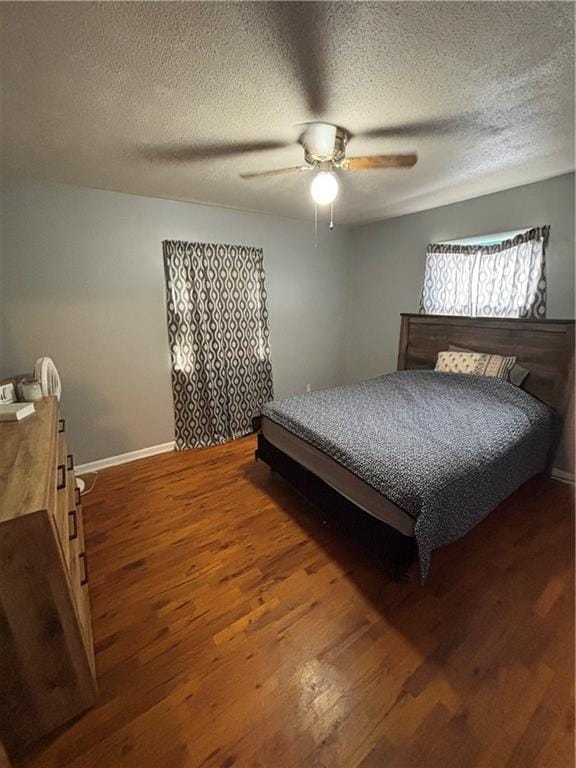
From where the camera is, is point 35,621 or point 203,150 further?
point 203,150

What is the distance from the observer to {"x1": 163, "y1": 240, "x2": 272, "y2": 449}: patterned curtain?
9.77 feet

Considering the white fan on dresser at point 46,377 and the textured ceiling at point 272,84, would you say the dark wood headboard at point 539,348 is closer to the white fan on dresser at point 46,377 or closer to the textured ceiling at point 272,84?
the textured ceiling at point 272,84

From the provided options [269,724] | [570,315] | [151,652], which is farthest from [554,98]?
[151,652]

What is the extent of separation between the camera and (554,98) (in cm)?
137

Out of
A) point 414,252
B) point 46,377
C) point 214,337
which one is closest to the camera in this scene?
point 46,377

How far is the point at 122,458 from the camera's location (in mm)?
2906

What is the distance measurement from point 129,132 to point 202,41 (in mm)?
801

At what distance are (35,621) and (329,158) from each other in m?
2.41

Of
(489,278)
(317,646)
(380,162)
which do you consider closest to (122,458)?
(317,646)

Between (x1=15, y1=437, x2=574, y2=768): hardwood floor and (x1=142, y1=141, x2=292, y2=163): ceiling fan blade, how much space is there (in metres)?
2.20

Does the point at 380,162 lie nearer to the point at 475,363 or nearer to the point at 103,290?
the point at 475,363

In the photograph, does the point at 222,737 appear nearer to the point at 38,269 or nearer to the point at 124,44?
the point at 124,44

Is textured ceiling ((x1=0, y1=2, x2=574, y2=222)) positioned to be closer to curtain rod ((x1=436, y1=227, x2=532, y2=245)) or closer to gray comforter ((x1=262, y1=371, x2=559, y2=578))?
curtain rod ((x1=436, y1=227, x2=532, y2=245))

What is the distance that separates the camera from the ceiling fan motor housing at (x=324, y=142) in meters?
1.57
